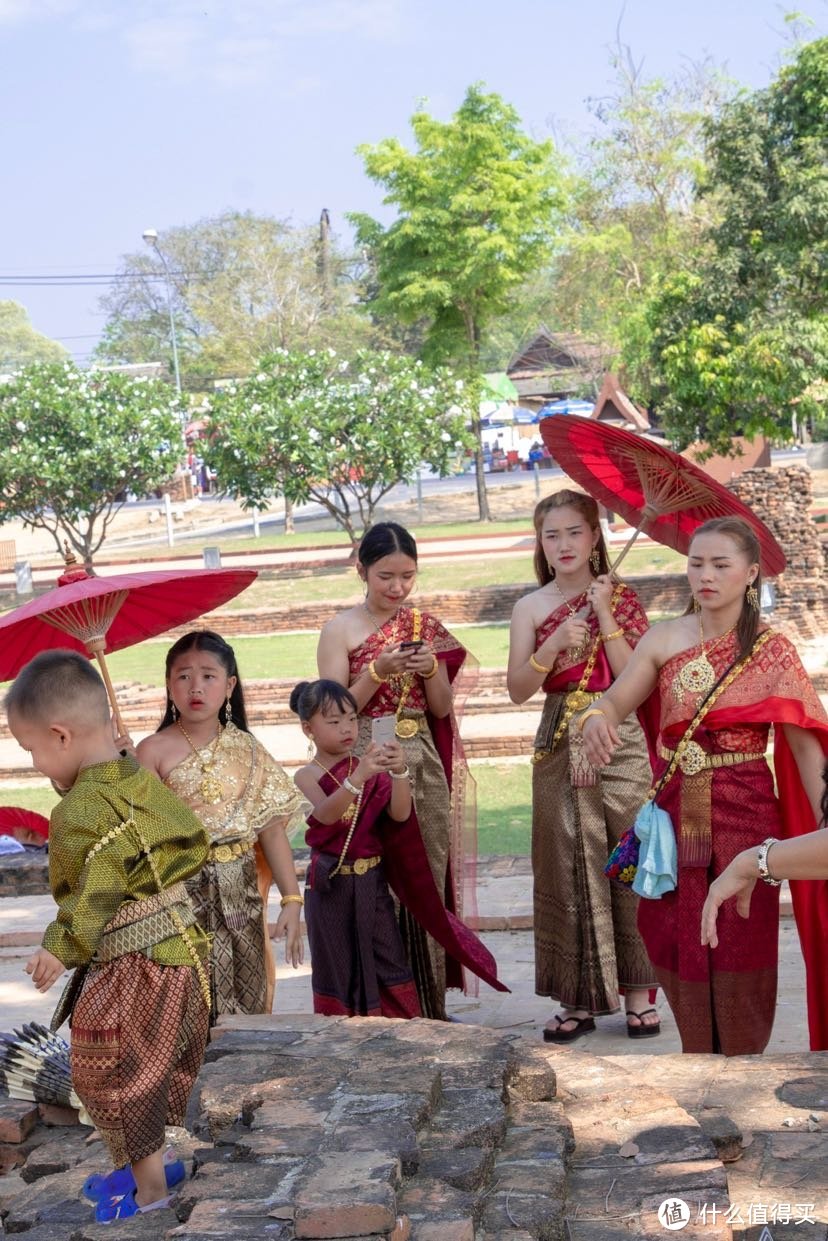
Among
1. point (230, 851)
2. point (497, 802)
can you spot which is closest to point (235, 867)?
point (230, 851)

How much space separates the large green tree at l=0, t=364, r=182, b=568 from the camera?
982 inches

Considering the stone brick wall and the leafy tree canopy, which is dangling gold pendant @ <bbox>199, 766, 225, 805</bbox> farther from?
the leafy tree canopy

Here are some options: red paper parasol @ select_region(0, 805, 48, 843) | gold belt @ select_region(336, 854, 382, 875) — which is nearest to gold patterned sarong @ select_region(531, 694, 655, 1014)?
gold belt @ select_region(336, 854, 382, 875)

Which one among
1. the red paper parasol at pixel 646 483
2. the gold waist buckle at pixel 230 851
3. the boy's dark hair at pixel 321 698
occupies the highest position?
the red paper parasol at pixel 646 483

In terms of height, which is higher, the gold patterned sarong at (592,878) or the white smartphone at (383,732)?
the white smartphone at (383,732)

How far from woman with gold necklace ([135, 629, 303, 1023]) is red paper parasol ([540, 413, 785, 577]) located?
1332mm

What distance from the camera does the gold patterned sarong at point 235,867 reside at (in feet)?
14.3

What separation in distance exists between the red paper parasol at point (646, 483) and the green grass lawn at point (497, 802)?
146 inches

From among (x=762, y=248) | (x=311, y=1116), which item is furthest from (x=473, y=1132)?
(x=762, y=248)

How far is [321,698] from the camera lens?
4.56 metres

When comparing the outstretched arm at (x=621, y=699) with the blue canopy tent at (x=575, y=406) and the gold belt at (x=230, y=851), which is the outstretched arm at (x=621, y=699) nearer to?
the gold belt at (x=230, y=851)

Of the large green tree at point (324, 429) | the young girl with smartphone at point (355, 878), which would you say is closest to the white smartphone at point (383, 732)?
the young girl with smartphone at point (355, 878)

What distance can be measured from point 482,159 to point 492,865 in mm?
23115

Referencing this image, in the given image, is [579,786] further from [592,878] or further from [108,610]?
[108,610]
